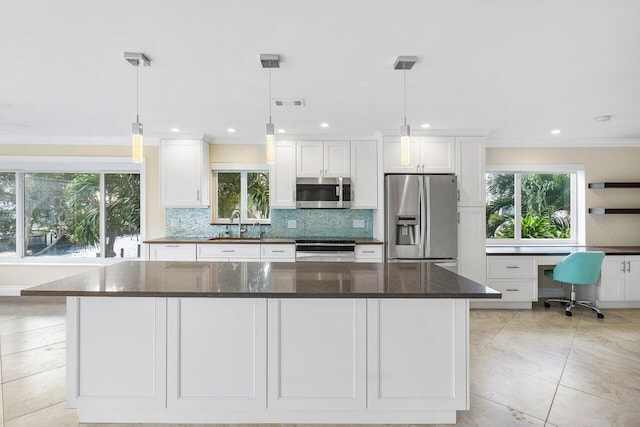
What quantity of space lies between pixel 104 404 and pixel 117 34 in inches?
84.9

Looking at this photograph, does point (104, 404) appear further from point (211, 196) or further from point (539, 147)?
point (539, 147)

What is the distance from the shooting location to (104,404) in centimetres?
201

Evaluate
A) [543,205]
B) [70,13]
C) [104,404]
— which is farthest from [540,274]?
[70,13]

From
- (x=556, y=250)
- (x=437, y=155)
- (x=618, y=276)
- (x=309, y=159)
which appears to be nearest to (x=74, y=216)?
(x=309, y=159)

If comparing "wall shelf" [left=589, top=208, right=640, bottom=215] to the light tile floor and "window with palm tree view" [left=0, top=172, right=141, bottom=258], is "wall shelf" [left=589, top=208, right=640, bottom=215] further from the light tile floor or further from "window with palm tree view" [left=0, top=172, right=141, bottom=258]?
"window with palm tree view" [left=0, top=172, right=141, bottom=258]

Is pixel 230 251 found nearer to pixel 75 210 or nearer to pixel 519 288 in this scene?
pixel 75 210

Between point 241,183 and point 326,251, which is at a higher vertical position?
point 241,183

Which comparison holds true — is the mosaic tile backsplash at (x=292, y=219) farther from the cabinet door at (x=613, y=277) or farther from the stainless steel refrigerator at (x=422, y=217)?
the cabinet door at (x=613, y=277)

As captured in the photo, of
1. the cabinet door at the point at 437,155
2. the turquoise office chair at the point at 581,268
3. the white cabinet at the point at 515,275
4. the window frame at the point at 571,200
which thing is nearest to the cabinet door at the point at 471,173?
the cabinet door at the point at 437,155

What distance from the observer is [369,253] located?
171 inches

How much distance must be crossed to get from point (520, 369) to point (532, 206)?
10.0 feet

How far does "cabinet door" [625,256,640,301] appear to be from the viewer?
14.2 ft

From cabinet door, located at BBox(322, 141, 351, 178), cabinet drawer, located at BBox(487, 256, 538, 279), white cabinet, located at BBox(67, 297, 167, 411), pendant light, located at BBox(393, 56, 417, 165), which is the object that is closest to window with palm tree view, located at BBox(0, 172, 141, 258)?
cabinet door, located at BBox(322, 141, 351, 178)

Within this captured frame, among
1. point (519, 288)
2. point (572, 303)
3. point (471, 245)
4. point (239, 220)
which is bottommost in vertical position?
point (572, 303)
